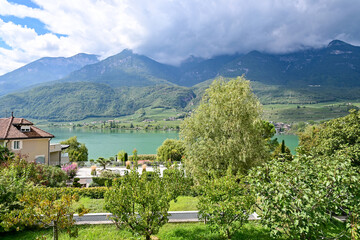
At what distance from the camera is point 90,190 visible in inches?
629

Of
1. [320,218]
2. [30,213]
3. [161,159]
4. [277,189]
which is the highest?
[277,189]

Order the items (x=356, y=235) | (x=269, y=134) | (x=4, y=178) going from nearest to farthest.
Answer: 1. (x=356, y=235)
2. (x=4, y=178)
3. (x=269, y=134)

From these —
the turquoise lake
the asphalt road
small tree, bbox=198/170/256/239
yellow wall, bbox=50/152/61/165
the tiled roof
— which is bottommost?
the turquoise lake

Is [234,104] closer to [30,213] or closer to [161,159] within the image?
[30,213]

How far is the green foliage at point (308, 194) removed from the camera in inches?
206

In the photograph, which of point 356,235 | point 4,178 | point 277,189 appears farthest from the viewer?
point 4,178

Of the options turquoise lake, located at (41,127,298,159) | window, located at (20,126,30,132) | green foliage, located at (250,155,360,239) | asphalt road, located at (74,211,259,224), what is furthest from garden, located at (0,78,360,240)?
turquoise lake, located at (41,127,298,159)

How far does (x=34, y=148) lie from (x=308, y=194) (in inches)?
1026

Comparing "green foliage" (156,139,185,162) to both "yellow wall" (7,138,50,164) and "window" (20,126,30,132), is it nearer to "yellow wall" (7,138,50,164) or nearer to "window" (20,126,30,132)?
"yellow wall" (7,138,50,164)

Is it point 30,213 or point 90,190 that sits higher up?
point 30,213

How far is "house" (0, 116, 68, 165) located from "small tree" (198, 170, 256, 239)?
838 inches

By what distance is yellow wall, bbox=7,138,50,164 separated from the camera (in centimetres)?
2210

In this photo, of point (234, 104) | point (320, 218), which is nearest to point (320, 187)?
point (320, 218)

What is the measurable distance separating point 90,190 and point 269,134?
24.3 m
